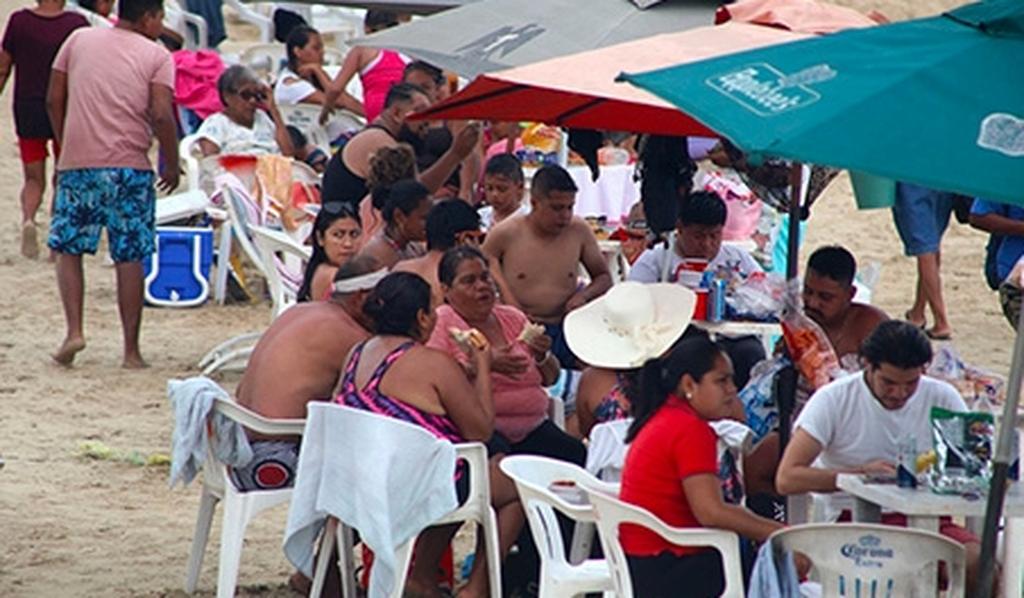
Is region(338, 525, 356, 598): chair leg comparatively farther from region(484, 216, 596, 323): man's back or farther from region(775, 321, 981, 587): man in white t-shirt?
region(484, 216, 596, 323): man's back

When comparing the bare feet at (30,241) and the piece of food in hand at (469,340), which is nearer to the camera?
the piece of food in hand at (469,340)

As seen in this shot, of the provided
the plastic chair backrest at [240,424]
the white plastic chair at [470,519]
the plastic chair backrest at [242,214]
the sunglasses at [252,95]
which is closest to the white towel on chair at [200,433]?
the plastic chair backrest at [240,424]

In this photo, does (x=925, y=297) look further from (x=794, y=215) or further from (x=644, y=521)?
(x=644, y=521)

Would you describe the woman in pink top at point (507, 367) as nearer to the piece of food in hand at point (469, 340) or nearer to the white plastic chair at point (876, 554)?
the piece of food in hand at point (469, 340)

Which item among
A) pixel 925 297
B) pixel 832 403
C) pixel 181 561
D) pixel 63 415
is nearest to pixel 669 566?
pixel 832 403

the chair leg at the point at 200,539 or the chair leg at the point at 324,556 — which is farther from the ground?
the chair leg at the point at 324,556

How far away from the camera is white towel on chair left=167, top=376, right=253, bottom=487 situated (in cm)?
621

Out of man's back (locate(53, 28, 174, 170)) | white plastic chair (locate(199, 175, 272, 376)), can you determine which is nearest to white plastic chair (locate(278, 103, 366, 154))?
white plastic chair (locate(199, 175, 272, 376))

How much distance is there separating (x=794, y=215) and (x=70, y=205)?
4.67 metres

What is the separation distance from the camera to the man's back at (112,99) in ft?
32.1

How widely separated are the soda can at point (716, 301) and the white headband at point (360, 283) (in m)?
1.45

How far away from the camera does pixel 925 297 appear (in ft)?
38.2

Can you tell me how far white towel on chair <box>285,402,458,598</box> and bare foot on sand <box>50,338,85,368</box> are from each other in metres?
4.82

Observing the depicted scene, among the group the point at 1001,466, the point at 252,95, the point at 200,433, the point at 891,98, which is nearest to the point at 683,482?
the point at 1001,466
